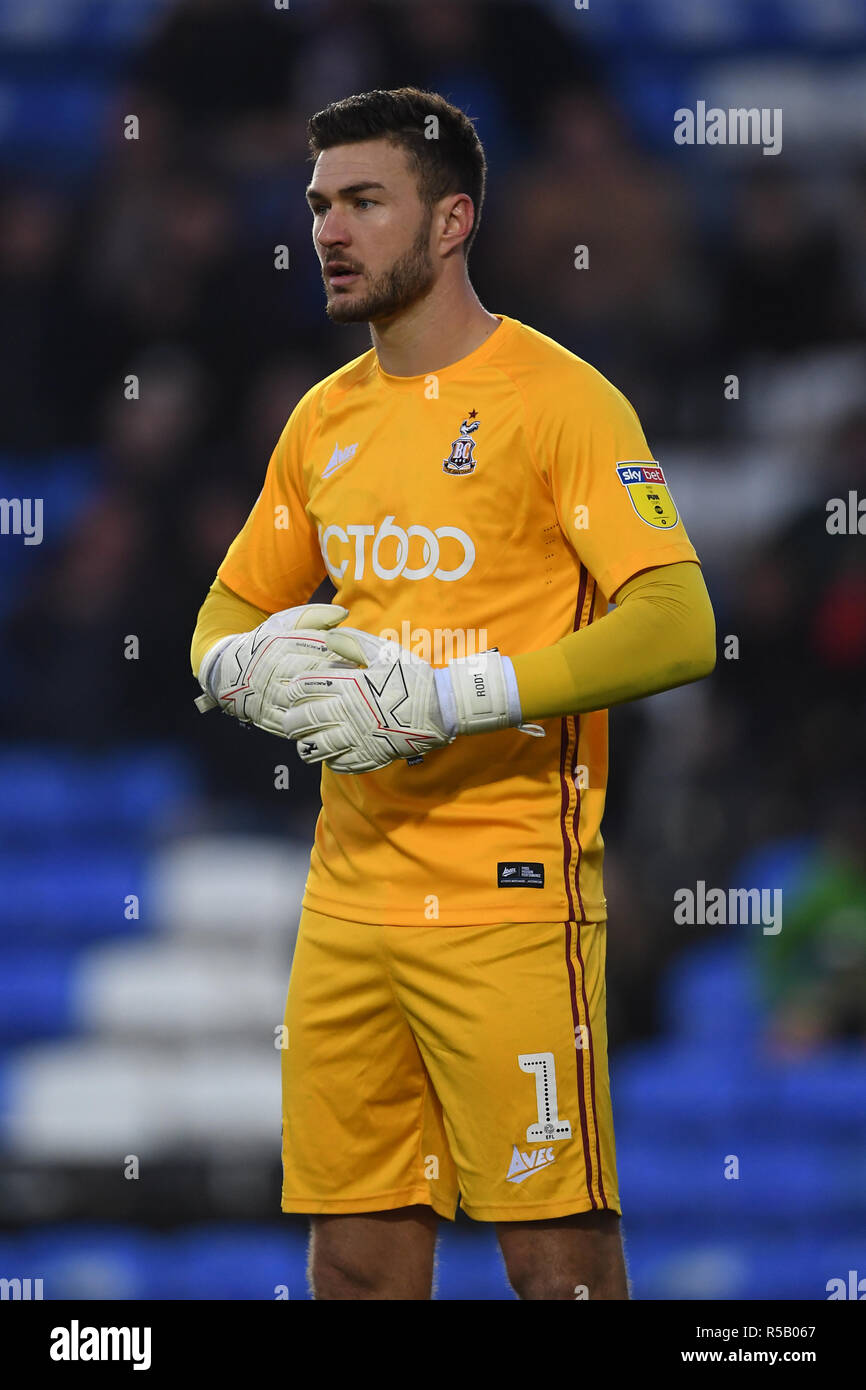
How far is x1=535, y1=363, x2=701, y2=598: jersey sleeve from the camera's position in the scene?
1725 mm

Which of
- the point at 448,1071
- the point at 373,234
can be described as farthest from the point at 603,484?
the point at 448,1071

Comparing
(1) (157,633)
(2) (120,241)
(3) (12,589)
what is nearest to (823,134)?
(2) (120,241)

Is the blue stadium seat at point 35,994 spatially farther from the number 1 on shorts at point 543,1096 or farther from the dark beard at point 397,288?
the dark beard at point 397,288

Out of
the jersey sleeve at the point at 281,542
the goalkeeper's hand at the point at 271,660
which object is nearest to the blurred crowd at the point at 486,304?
the jersey sleeve at the point at 281,542

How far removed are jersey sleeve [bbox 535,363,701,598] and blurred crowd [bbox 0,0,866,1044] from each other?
1.45m

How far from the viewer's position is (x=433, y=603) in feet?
5.88

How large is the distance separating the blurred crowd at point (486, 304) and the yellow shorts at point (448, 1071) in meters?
1.37

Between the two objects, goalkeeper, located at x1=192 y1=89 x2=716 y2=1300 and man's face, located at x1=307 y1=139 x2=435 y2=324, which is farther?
man's face, located at x1=307 y1=139 x2=435 y2=324

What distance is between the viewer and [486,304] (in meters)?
3.21

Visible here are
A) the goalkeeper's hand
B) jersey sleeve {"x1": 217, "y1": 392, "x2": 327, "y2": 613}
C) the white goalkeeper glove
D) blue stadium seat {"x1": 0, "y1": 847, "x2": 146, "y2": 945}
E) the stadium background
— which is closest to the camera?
the white goalkeeper glove

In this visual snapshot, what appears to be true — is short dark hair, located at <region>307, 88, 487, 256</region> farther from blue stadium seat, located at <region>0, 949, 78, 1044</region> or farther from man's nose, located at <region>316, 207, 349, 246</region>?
blue stadium seat, located at <region>0, 949, 78, 1044</region>

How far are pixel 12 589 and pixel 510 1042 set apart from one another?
1.99m

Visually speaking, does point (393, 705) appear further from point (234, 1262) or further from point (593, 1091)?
point (234, 1262)

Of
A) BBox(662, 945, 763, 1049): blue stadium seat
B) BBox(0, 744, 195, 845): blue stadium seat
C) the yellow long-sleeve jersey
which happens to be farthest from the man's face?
BBox(662, 945, 763, 1049): blue stadium seat
